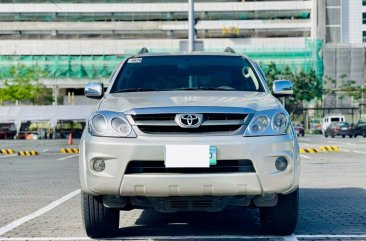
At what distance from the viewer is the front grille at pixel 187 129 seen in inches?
241

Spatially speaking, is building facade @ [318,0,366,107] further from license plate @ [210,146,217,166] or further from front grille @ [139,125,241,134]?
license plate @ [210,146,217,166]

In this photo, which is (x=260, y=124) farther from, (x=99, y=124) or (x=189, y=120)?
(x=99, y=124)

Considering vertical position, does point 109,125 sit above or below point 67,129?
above

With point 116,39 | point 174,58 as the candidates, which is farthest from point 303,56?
point 174,58

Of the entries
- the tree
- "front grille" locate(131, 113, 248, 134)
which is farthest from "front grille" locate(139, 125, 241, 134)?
the tree

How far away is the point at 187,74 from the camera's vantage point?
774 cm

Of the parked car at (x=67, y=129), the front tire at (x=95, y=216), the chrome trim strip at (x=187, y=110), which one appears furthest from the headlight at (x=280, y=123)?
the parked car at (x=67, y=129)

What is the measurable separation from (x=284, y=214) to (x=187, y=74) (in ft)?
6.31

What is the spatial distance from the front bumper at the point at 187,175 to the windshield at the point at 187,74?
1422mm

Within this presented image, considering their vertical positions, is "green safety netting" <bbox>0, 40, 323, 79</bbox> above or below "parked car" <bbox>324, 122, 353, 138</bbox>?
above

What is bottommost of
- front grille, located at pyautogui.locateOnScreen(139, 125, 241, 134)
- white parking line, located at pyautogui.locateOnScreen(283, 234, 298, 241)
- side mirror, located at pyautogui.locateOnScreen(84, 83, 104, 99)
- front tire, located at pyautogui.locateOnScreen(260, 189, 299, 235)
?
white parking line, located at pyautogui.locateOnScreen(283, 234, 298, 241)

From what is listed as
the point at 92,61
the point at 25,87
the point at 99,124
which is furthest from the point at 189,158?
the point at 92,61

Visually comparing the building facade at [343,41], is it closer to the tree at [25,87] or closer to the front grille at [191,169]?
the tree at [25,87]

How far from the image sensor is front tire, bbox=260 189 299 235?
6.55 meters
